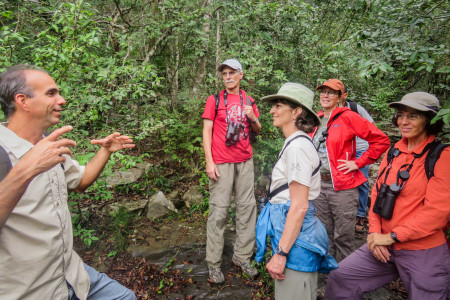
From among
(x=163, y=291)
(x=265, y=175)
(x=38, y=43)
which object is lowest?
(x=163, y=291)

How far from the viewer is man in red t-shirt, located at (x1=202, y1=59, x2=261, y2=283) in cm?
361

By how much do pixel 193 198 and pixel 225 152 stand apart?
2507 mm

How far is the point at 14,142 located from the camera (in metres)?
1.71

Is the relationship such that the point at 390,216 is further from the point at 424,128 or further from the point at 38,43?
the point at 38,43

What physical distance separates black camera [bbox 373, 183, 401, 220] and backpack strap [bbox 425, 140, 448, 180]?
10.9 inches

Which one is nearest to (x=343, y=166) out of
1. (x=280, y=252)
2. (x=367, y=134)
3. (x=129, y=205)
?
(x=367, y=134)

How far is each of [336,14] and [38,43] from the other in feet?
23.9

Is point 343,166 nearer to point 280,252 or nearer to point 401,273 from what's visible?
point 401,273

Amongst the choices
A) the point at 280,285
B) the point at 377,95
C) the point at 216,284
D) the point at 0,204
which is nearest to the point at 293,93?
the point at 280,285

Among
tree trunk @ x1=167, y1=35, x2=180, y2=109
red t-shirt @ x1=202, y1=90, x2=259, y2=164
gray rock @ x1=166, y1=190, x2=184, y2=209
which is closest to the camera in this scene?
red t-shirt @ x1=202, y1=90, x2=259, y2=164

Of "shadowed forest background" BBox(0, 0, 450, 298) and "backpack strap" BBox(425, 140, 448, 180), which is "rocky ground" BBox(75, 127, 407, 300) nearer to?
"shadowed forest background" BBox(0, 0, 450, 298)

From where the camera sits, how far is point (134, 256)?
4.25m

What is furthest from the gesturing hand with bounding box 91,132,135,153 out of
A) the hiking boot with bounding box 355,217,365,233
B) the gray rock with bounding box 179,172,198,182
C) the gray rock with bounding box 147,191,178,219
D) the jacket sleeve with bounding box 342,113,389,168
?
the hiking boot with bounding box 355,217,365,233

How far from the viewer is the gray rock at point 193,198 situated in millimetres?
5746
